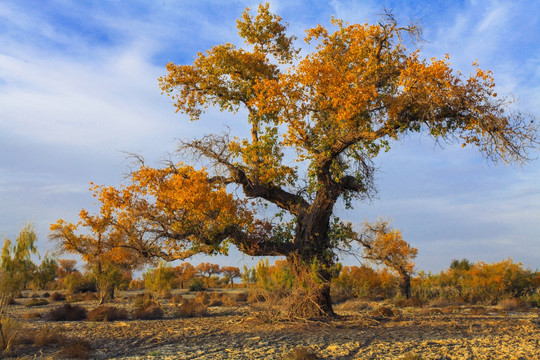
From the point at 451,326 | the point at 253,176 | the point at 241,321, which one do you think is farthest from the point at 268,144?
the point at 451,326

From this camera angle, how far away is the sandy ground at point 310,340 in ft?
29.5

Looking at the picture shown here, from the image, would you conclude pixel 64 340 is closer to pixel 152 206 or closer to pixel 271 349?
pixel 152 206

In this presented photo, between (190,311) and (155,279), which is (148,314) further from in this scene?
(155,279)

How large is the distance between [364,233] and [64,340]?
60.8ft

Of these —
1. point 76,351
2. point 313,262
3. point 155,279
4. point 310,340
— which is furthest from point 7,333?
point 155,279

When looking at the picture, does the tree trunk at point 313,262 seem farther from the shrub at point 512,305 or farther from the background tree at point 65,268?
the background tree at point 65,268

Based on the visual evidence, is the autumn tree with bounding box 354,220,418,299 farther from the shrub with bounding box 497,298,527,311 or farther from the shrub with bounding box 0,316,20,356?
the shrub with bounding box 0,316,20,356

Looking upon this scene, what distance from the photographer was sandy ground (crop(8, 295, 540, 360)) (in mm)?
8977

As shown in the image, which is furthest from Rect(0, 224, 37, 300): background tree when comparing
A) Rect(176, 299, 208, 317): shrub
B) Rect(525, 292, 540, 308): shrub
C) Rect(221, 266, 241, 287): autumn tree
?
Rect(221, 266, 241, 287): autumn tree

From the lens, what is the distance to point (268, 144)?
13641 mm

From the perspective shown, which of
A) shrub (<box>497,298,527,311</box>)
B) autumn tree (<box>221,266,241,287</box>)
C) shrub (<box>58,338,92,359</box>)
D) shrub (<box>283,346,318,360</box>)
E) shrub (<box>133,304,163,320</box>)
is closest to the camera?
shrub (<box>283,346,318,360</box>)

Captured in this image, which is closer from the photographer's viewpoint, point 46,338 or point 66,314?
point 46,338

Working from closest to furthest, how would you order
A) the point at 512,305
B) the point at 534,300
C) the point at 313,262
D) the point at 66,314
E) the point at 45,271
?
the point at 313,262 < the point at 66,314 < the point at 512,305 < the point at 534,300 < the point at 45,271

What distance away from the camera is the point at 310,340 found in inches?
407
